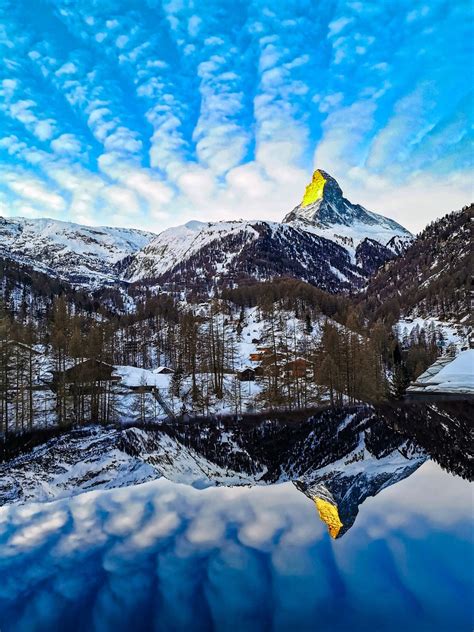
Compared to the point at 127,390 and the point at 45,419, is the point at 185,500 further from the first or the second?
the point at 127,390

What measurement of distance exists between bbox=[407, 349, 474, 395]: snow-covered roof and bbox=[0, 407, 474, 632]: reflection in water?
5914cm

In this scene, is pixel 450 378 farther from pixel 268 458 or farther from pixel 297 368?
pixel 268 458

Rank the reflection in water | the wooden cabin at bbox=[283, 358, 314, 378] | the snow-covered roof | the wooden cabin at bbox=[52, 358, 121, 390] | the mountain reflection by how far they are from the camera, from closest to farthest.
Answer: the reflection in water
the mountain reflection
the wooden cabin at bbox=[52, 358, 121, 390]
the wooden cabin at bbox=[283, 358, 314, 378]
the snow-covered roof

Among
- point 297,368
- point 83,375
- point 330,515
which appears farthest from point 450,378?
point 330,515

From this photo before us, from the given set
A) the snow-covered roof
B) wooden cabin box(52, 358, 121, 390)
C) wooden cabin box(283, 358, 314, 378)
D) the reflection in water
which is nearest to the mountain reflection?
the reflection in water

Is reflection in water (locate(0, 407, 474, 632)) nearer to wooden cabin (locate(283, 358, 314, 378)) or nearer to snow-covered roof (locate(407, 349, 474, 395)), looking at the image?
wooden cabin (locate(283, 358, 314, 378))

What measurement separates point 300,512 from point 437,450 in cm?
1351

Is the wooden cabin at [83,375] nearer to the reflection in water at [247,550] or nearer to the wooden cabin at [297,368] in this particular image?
the wooden cabin at [297,368]

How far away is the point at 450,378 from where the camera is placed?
7619 cm

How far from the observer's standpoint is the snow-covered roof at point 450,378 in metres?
72.1

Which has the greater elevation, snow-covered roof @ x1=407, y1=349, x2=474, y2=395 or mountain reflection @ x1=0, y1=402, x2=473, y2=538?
mountain reflection @ x1=0, y1=402, x2=473, y2=538

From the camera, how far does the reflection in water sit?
25.8ft

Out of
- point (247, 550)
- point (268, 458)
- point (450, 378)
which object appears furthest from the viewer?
point (450, 378)

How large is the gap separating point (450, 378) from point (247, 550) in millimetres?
77350
